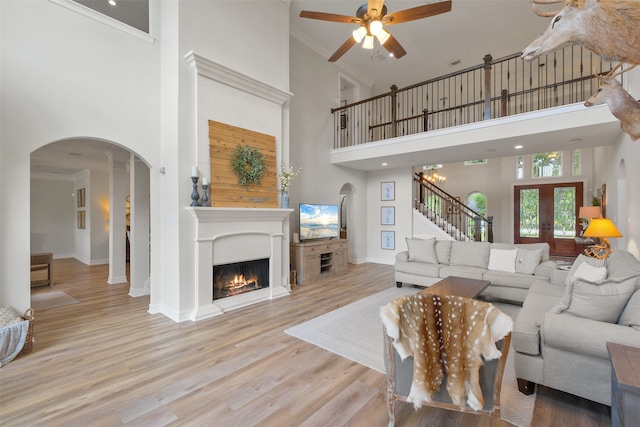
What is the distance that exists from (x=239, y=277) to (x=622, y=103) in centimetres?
452

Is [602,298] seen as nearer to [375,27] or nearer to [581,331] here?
[581,331]

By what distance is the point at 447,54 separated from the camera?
288 inches

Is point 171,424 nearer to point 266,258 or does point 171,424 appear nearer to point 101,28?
point 266,258

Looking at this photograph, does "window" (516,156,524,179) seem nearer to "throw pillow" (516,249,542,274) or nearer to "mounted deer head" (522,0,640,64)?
"throw pillow" (516,249,542,274)

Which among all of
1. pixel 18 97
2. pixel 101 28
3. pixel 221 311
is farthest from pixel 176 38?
pixel 221 311

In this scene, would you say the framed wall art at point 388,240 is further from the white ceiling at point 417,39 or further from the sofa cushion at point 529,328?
the sofa cushion at point 529,328

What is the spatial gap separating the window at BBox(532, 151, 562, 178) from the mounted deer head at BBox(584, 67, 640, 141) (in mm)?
9225

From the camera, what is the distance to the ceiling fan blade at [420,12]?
2.87m

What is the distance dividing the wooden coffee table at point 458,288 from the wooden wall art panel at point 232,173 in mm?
2768

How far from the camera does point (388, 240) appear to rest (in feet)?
25.9

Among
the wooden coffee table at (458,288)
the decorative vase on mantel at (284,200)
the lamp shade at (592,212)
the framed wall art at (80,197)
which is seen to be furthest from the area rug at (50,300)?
the lamp shade at (592,212)

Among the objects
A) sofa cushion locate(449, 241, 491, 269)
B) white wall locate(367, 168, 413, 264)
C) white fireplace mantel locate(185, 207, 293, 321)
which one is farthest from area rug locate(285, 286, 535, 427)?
white wall locate(367, 168, 413, 264)

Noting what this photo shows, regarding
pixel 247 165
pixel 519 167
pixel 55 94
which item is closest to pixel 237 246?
pixel 247 165

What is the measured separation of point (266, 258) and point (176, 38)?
11.1ft
